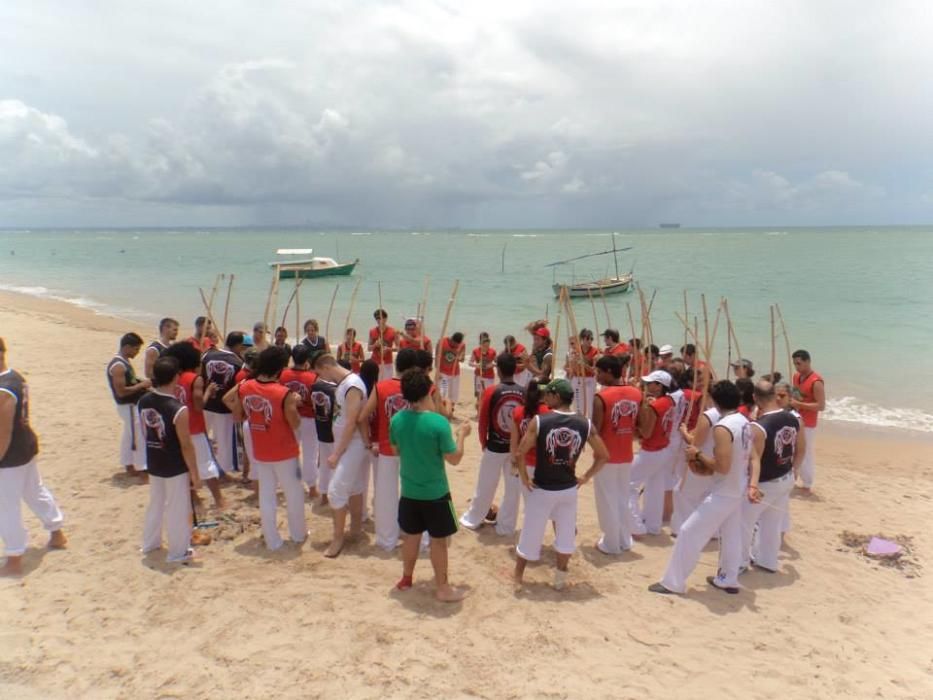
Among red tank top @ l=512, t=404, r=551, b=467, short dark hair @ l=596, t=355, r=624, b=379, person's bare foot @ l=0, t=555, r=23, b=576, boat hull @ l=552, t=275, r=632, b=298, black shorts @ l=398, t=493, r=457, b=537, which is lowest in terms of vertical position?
person's bare foot @ l=0, t=555, r=23, b=576

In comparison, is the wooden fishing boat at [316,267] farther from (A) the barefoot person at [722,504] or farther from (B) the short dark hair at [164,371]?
(A) the barefoot person at [722,504]

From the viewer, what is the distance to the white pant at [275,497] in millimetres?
5582

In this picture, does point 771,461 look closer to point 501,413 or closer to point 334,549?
point 501,413

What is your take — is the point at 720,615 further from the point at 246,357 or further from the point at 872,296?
the point at 872,296

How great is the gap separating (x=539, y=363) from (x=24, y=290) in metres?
38.9

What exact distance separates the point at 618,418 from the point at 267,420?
3.27 meters

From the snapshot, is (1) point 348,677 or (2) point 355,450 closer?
(1) point 348,677

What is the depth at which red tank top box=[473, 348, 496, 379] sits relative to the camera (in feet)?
36.9

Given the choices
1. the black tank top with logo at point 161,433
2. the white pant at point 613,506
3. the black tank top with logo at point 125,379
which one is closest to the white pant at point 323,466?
the black tank top with logo at point 161,433

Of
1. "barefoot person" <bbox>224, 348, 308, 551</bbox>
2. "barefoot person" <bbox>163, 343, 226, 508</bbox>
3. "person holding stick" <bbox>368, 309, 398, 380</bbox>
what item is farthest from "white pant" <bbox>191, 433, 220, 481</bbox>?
"person holding stick" <bbox>368, 309, 398, 380</bbox>

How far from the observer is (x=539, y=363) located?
32.8 ft

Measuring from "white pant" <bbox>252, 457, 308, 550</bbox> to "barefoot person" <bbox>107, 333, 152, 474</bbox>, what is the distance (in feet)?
6.98

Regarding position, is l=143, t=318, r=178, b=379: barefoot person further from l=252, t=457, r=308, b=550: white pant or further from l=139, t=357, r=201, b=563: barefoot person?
l=252, t=457, r=308, b=550: white pant

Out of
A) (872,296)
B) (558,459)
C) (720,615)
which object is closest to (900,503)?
(720,615)
